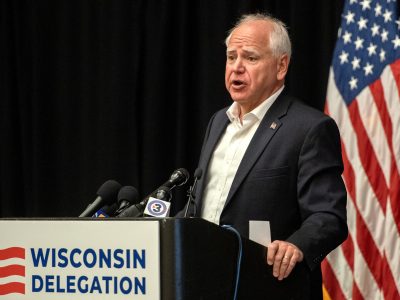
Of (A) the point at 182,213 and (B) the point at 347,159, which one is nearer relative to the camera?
(A) the point at 182,213

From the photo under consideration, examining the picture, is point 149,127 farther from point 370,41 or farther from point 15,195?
point 370,41

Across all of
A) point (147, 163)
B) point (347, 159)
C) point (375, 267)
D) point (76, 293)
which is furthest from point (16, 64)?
point (76, 293)

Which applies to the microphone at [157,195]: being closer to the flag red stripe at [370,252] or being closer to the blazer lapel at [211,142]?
the blazer lapel at [211,142]

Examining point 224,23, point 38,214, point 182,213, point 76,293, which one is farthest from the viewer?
point 38,214

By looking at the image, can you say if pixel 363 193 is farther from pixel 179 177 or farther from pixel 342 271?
pixel 179 177

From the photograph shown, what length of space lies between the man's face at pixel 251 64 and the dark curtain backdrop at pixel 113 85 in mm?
1747

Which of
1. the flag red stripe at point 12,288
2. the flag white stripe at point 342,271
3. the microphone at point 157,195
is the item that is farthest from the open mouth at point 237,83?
the flag white stripe at point 342,271

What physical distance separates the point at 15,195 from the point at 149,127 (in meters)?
1.22

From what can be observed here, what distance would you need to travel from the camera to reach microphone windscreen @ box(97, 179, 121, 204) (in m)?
2.52

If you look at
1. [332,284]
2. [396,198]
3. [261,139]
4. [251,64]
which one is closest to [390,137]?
[396,198]

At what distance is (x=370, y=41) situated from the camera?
14.1ft

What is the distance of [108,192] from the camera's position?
2.53m

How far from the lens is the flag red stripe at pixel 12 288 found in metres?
1.96

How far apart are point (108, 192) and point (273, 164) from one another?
24.1 inches
